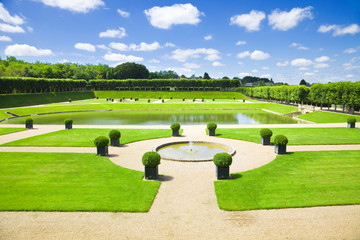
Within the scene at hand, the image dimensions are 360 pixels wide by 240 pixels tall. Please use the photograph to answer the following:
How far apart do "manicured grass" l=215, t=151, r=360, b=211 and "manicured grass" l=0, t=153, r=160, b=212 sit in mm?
3959

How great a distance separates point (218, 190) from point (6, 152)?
1692cm

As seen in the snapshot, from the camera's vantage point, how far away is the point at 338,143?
20516 millimetres

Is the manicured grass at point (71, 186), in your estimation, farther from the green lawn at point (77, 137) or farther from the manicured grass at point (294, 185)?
the green lawn at point (77, 137)

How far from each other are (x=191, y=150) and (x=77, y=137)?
1243 cm

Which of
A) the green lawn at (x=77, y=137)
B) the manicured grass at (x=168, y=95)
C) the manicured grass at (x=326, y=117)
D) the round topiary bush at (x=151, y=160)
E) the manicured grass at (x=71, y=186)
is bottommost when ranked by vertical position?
the manicured grass at (x=71, y=186)

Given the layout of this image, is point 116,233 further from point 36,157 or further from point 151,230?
point 36,157

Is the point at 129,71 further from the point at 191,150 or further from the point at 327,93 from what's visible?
the point at 191,150

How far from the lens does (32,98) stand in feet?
214

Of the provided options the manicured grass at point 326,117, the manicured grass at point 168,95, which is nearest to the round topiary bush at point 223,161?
the manicured grass at point 326,117

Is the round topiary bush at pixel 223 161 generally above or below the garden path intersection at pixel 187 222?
above

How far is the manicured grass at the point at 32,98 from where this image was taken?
184 feet

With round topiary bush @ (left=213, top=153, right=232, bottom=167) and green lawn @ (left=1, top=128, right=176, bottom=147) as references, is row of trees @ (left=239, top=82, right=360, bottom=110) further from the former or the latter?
round topiary bush @ (left=213, top=153, right=232, bottom=167)

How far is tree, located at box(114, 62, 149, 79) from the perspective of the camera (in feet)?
470

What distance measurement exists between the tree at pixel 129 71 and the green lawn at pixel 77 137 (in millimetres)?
121766
